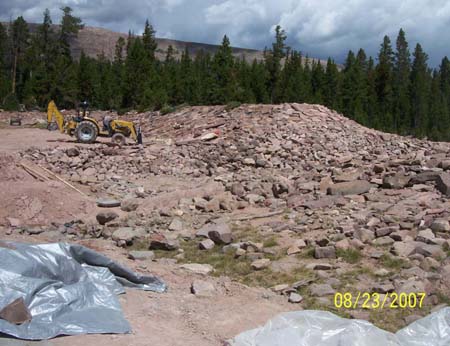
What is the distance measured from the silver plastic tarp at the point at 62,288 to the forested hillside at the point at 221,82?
61.5 ft

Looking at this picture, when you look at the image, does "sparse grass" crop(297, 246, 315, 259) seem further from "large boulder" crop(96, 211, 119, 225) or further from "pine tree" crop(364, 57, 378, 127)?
"pine tree" crop(364, 57, 378, 127)

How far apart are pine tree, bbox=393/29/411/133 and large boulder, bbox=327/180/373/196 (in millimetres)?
33864

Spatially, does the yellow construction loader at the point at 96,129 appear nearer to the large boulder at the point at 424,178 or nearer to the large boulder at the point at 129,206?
the large boulder at the point at 129,206

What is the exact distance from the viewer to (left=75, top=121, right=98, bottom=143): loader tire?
15562 millimetres

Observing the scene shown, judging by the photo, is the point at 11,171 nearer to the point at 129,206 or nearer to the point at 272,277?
the point at 129,206

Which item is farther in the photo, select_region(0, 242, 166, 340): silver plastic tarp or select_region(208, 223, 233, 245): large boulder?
select_region(208, 223, 233, 245): large boulder

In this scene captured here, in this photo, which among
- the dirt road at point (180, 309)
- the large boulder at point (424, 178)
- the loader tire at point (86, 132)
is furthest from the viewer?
the loader tire at point (86, 132)

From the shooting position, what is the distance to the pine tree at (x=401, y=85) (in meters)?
45.2

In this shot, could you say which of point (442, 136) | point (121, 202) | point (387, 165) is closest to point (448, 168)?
point (387, 165)

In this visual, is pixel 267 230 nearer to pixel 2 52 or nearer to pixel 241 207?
pixel 241 207

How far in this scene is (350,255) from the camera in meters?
6.73

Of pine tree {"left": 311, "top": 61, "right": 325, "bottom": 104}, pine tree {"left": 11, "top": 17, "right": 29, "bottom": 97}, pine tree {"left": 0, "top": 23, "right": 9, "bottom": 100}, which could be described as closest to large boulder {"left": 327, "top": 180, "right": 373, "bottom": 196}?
pine tree {"left": 311, "top": 61, "right": 325, "bottom": 104}

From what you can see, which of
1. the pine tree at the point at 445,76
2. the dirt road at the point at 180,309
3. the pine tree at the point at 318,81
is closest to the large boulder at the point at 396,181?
the dirt road at the point at 180,309
